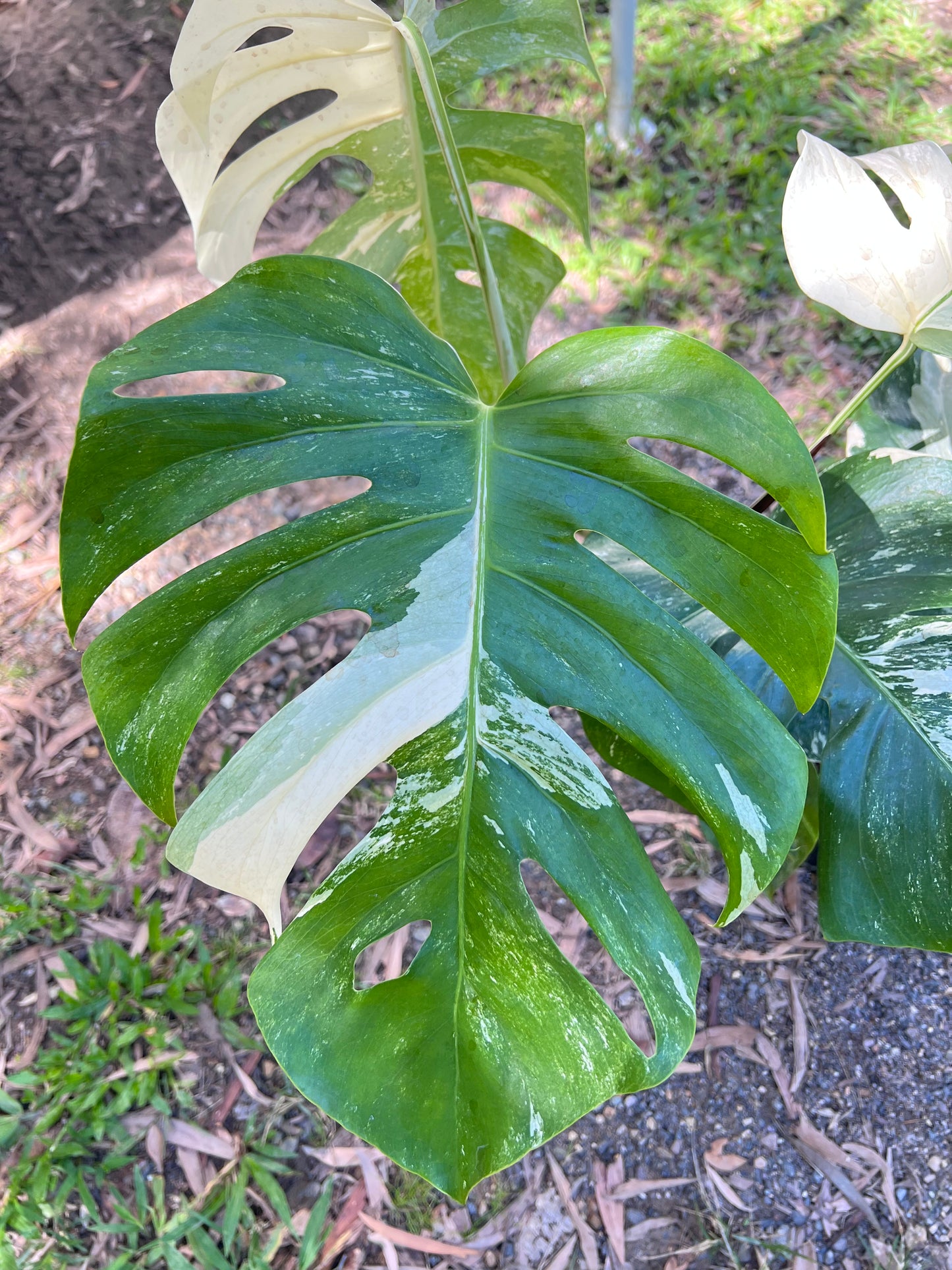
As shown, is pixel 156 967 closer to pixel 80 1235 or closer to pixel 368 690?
pixel 80 1235

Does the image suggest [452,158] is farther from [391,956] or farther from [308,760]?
[391,956]

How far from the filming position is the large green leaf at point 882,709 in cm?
83

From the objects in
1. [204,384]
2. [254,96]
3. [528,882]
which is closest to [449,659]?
[254,96]

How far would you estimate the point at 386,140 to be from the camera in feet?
3.56

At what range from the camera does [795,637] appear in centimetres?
72

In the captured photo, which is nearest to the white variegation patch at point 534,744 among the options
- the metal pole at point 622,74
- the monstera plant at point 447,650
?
the monstera plant at point 447,650

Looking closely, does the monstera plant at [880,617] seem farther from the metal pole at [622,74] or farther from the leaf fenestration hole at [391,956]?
the metal pole at [622,74]

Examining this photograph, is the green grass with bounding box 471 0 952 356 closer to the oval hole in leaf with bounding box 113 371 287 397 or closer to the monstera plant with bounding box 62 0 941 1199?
the oval hole in leaf with bounding box 113 371 287 397

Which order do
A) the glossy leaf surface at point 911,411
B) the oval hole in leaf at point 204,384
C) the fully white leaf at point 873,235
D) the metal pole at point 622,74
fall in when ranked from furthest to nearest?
the oval hole in leaf at point 204,384 < the metal pole at point 622,74 < the glossy leaf surface at point 911,411 < the fully white leaf at point 873,235

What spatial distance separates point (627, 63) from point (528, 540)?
156 cm

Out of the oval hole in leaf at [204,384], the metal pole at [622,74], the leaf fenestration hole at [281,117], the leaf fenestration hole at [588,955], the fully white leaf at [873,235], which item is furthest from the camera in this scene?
the leaf fenestration hole at [281,117]

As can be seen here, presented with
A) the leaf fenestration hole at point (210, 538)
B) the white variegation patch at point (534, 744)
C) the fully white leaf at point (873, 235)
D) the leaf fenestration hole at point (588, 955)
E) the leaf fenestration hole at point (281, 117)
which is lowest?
the leaf fenestration hole at point (588, 955)

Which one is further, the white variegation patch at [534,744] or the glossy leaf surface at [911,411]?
the glossy leaf surface at [911,411]

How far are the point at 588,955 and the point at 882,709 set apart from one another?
2.35 feet
